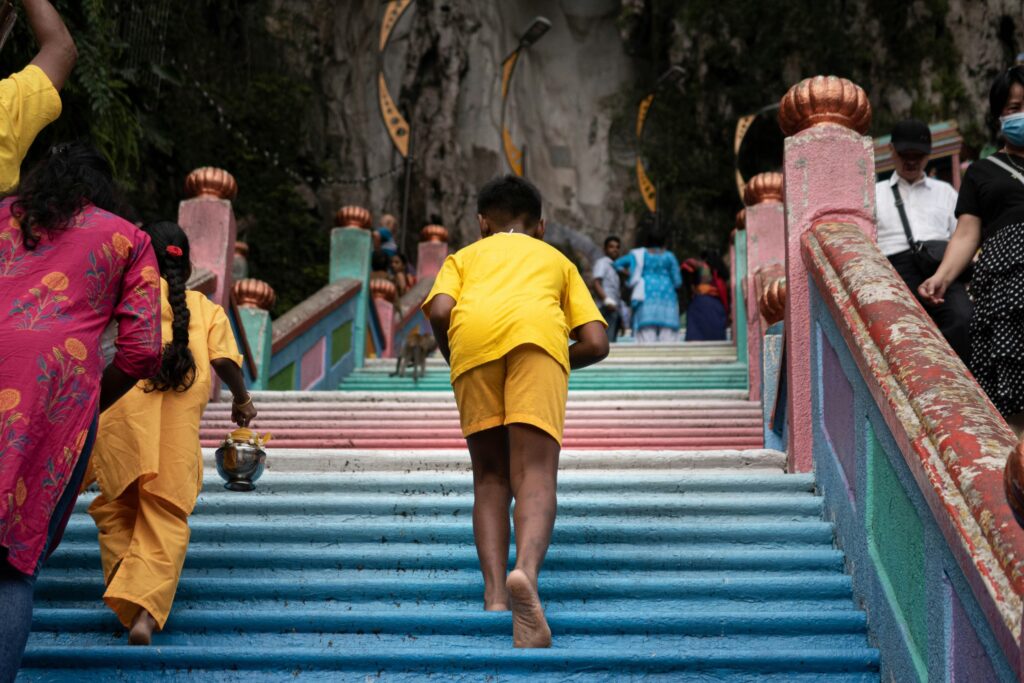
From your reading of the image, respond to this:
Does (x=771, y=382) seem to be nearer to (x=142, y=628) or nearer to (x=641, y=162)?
(x=142, y=628)

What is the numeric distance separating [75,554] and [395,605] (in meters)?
1.35

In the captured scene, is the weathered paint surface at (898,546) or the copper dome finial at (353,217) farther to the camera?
the copper dome finial at (353,217)

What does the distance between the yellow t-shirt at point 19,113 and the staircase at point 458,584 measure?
143 cm

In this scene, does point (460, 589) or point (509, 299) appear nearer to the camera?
point (509, 299)

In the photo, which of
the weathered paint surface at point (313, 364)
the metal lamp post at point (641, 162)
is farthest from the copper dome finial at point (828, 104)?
the metal lamp post at point (641, 162)

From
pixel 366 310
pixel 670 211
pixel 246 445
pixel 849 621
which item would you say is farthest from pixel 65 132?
pixel 670 211

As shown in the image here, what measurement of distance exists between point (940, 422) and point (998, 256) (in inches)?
59.3

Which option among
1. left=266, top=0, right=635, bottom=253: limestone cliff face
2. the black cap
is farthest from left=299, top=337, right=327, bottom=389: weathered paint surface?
left=266, top=0, right=635, bottom=253: limestone cliff face

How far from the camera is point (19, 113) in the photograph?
11.4ft

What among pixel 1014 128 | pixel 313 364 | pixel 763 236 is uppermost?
pixel 1014 128

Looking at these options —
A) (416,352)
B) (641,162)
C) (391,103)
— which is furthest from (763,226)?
(641,162)

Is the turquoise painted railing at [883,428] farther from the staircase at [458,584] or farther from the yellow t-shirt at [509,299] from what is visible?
the yellow t-shirt at [509,299]

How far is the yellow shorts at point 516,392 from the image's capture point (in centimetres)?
382

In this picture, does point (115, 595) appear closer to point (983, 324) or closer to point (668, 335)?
point (983, 324)
